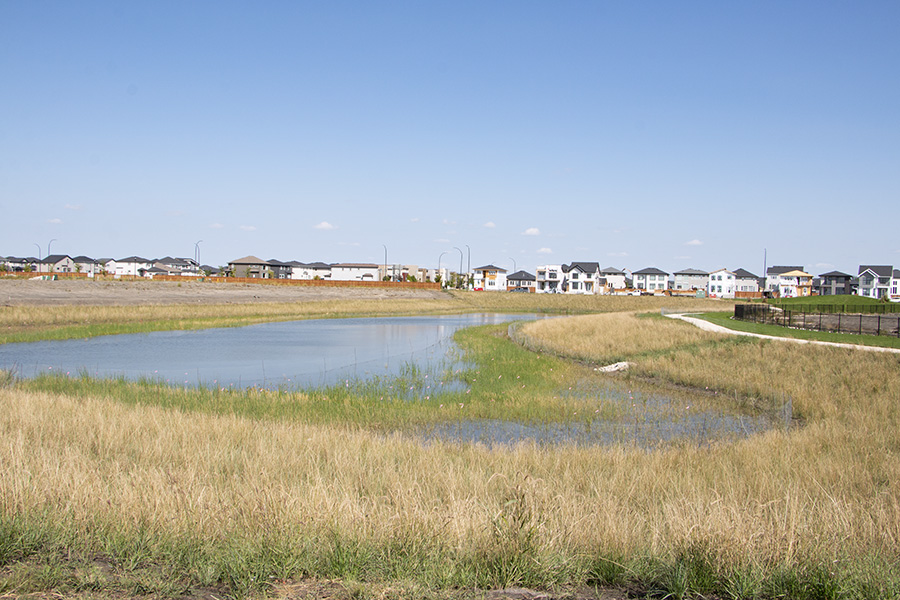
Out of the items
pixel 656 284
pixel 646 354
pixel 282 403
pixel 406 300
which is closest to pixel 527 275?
pixel 656 284

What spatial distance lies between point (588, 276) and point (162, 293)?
3824 inches

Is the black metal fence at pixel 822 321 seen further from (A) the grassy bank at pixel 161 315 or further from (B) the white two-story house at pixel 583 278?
(B) the white two-story house at pixel 583 278

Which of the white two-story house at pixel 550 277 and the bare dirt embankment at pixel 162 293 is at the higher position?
the white two-story house at pixel 550 277

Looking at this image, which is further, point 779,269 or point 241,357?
point 779,269

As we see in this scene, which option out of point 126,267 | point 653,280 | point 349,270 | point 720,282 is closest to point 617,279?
point 653,280

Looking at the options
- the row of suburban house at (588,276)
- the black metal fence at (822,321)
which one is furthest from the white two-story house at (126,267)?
the black metal fence at (822,321)

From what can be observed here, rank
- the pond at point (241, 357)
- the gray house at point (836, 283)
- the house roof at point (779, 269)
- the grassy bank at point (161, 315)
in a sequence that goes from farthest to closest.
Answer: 1. the house roof at point (779, 269)
2. the gray house at point (836, 283)
3. the grassy bank at point (161, 315)
4. the pond at point (241, 357)

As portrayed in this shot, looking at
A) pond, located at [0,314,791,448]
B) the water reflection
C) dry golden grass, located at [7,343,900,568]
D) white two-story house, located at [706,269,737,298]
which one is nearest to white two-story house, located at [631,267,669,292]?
white two-story house, located at [706,269,737,298]

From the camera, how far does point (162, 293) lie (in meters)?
68.5

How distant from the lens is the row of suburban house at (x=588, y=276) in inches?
5010

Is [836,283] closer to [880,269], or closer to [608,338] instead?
[880,269]

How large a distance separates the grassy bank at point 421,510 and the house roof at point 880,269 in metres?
133

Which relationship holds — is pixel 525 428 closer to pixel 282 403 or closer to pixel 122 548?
pixel 282 403

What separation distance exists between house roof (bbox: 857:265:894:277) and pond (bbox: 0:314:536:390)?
117376mm
